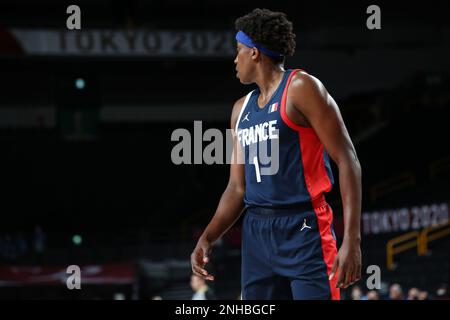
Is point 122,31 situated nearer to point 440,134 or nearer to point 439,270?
point 440,134

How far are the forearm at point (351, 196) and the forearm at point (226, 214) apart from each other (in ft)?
2.16

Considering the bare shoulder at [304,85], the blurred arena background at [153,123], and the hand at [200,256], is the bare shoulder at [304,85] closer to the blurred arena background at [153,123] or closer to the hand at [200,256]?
the hand at [200,256]

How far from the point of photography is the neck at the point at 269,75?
3453 millimetres

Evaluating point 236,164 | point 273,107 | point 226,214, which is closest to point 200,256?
point 226,214

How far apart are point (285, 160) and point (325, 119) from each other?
26 cm

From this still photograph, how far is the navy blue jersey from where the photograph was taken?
329 centimetres

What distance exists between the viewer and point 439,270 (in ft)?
43.4

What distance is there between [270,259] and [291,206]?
0.78ft

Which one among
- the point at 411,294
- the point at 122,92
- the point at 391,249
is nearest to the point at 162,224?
the point at 122,92

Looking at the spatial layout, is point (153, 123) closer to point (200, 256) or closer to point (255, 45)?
point (200, 256)

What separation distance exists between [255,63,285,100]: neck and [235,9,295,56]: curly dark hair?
0.08 metres

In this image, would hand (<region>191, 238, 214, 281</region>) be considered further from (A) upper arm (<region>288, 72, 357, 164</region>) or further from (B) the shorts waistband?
(A) upper arm (<region>288, 72, 357, 164</region>)

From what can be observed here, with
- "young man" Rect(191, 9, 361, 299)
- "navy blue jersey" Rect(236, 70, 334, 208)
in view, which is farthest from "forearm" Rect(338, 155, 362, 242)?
"navy blue jersey" Rect(236, 70, 334, 208)

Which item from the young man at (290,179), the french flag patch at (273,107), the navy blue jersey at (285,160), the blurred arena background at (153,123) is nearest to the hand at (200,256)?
the young man at (290,179)
